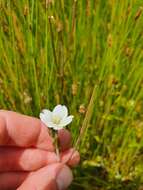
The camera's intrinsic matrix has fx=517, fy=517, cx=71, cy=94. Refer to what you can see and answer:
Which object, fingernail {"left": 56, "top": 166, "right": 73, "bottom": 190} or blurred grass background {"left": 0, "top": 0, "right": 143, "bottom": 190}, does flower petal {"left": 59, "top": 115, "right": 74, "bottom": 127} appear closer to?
fingernail {"left": 56, "top": 166, "right": 73, "bottom": 190}

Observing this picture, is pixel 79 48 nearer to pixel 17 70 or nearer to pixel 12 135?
pixel 17 70

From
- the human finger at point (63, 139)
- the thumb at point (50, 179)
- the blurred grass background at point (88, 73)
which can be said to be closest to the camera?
the thumb at point (50, 179)

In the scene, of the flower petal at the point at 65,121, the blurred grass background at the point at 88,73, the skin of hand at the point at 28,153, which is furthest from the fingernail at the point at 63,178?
the blurred grass background at the point at 88,73

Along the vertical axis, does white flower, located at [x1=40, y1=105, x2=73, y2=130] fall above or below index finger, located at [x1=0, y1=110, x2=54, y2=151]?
above

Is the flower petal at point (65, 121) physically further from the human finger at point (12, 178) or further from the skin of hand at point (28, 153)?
the human finger at point (12, 178)

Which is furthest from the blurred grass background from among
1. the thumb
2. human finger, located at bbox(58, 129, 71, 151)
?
the thumb

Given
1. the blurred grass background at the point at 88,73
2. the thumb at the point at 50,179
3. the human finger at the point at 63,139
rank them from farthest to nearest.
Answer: the blurred grass background at the point at 88,73
the human finger at the point at 63,139
the thumb at the point at 50,179

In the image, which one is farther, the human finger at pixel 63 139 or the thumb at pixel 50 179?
the human finger at pixel 63 139
